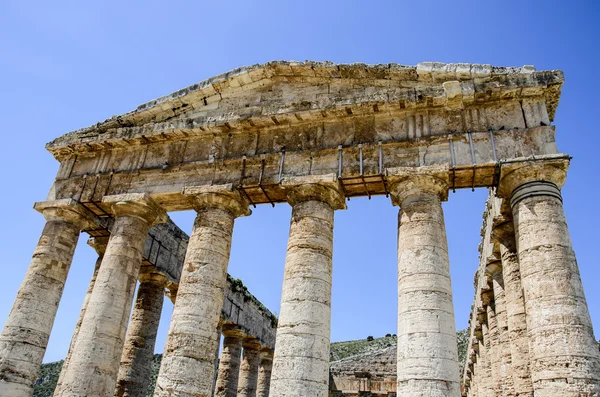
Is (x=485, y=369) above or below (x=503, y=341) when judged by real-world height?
above

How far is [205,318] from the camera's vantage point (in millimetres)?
12250

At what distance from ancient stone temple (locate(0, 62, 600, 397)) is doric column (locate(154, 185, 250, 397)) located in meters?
0.04

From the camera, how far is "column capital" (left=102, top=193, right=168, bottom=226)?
14391 millimetres

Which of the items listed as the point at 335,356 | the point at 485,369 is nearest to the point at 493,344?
the point at 485,369

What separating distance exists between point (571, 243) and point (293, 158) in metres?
7.11

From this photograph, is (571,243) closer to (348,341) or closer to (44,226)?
(44,226)

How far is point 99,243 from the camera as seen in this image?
17281 mm

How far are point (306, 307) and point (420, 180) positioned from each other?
420cm

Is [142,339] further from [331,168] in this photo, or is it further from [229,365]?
[331,168]

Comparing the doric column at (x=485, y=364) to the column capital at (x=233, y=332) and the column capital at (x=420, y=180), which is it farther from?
the column capital at (x=233, y=332)

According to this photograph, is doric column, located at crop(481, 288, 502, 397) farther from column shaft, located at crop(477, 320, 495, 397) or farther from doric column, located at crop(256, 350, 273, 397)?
doric column, located at crop(256, 350, 273, 397)

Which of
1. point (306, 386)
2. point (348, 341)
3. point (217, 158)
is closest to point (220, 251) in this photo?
point (217, 158)

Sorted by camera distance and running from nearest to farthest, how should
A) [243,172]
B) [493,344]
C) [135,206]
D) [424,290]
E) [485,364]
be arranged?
[424,290], [243,172], [135,206], [493,344], [485,364]

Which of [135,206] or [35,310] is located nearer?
[35,310]
